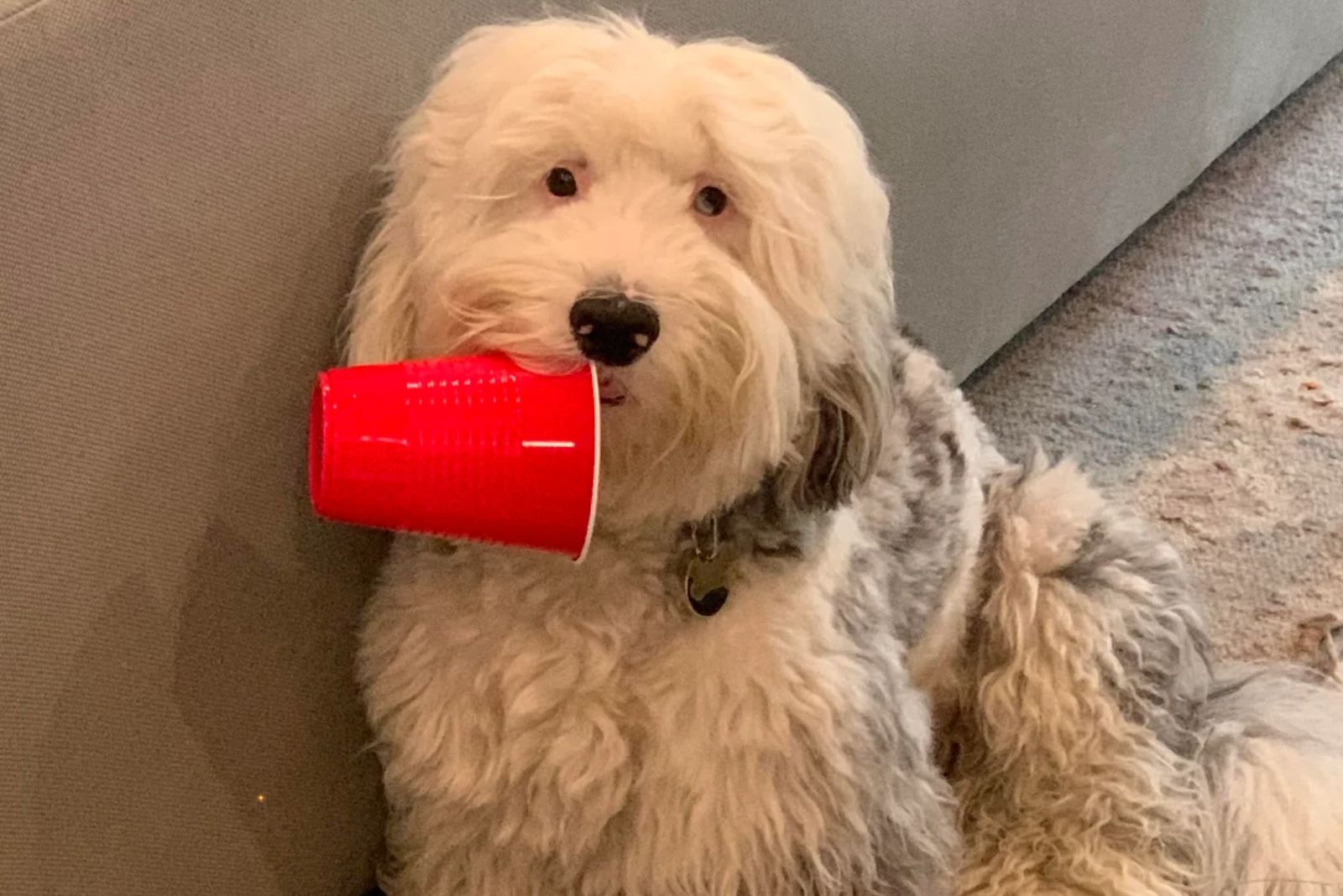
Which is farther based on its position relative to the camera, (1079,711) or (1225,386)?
(1225,386)

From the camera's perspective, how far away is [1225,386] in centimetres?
220

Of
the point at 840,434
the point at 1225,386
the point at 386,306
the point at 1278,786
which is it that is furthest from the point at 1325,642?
the point at 386,306

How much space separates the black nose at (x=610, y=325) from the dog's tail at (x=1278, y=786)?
34.6 inches

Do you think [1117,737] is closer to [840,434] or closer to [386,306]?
[840,434]

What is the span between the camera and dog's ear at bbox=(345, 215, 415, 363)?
102cm

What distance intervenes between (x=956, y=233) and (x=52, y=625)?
1.26m

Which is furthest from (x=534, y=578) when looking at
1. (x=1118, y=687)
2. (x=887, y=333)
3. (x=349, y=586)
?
(x=1118, y=687)

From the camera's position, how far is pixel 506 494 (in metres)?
0.90

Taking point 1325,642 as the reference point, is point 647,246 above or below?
above

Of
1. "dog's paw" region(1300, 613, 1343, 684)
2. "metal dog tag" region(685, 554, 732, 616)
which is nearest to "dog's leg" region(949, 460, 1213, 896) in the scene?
"dog's paw" region(1300, 613, 1343, 684)

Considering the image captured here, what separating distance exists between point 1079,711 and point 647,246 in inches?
30.4

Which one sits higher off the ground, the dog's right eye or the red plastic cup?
the dog's right eye

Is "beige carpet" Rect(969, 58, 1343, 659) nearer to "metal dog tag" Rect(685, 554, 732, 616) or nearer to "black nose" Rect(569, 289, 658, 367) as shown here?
"metal dog tag" Rect(685, 554, 732, 616)

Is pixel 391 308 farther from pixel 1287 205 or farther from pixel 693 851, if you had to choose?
pixel 1287 205
